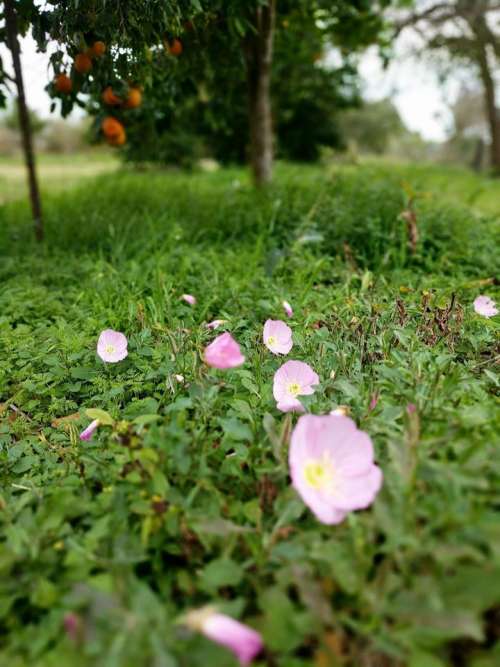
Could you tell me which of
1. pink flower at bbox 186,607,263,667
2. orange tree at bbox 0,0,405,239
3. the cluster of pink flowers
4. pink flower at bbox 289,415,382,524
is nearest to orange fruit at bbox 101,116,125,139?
orange tree at bbox 0,0,405,239

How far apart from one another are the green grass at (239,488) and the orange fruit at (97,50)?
0.98 m

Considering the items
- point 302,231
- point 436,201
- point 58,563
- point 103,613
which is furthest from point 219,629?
point 436,201

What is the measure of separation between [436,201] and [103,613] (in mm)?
3796

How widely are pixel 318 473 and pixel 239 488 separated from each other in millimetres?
221

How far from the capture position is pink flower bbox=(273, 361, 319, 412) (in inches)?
54.0

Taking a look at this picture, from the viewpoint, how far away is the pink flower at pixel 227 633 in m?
0.74

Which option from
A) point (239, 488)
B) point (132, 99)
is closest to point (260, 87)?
point (132, 99)

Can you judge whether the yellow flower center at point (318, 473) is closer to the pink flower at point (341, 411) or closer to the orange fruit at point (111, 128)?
the pink flower at point (341, 411)

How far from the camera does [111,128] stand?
324cm

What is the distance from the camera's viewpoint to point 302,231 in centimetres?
307

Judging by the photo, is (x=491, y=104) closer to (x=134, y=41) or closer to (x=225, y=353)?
(x=134, y=41)

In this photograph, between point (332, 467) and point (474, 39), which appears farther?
point (474, 39)

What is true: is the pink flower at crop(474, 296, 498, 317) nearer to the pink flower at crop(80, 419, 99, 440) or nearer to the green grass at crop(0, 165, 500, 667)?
the green grass at crop(0, 165, 500, 667)

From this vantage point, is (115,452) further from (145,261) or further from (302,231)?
(302,231)
